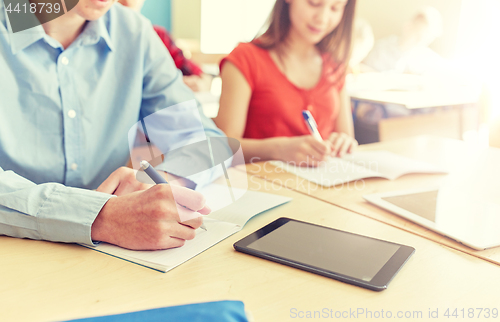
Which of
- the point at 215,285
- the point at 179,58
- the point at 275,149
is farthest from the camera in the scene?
the point at 179,58

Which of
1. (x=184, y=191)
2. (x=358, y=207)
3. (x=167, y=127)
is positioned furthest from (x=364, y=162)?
(x=184, y=191)

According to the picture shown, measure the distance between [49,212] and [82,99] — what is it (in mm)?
354

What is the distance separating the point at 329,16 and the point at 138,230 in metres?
1.04

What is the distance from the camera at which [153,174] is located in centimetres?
58

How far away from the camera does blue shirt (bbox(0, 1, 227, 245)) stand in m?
0.75

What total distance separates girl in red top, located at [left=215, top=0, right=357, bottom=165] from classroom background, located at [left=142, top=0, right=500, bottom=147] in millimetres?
75

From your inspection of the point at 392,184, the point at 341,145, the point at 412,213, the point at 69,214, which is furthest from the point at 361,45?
the point at 69,214

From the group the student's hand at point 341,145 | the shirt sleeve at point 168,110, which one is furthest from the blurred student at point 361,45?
the shirt sleeve at point 168,110

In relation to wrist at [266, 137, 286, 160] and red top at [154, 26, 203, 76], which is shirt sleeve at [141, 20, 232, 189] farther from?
red top at [154, 26, 203, 76]

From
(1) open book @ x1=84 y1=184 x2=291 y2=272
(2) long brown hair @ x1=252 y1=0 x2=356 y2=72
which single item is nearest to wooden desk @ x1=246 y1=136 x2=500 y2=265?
(1) open book @ x1=84 y1=184 x2=291 y2=272

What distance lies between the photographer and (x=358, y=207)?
0.71 meters

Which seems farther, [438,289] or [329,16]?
[329,16]

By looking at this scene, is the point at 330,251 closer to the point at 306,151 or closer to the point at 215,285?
the point at 215,285

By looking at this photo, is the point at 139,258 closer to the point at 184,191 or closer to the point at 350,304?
the point at 184,191
